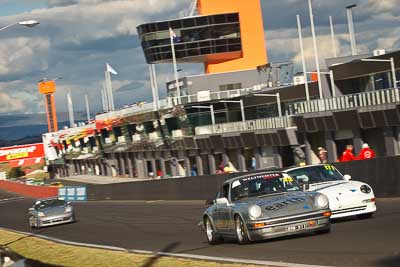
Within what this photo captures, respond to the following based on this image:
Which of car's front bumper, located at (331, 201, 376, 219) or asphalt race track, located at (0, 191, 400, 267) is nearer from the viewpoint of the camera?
asphalt race track, located at (0, 191, 400, 267)

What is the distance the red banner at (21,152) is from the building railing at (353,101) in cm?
12074

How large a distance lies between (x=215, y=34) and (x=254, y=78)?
27.6 feet

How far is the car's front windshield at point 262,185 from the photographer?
15.5m

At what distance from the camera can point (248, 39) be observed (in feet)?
305

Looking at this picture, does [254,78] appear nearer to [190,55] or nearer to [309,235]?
[190,55]

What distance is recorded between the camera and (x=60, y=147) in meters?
149

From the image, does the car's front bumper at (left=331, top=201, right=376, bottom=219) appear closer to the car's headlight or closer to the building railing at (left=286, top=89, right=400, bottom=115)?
the car's headlight

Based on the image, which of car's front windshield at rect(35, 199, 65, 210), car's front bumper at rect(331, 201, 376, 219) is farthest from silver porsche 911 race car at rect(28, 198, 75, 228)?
car's front bumper at rect(331, 201, 376, 219)

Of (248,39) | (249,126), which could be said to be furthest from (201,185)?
(248,39)

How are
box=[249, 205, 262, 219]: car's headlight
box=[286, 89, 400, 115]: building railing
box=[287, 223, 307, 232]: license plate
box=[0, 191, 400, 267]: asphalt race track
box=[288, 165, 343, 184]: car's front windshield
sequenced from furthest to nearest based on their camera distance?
box=[286, 89, 400, 115]: building railing
box=[288, 165, 343, 184]: car's front windshield
box=[287, 223, 307, 232]: license plate
box=[249, 205, 262, 219]: car's headlight
box=[0, 191, 400, 267]: asphalt race track

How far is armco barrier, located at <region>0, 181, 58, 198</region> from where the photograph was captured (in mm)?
74219

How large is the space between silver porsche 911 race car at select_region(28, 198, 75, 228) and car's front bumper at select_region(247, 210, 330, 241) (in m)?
19.3

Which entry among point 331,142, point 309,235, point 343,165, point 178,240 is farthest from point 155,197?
point 309,235

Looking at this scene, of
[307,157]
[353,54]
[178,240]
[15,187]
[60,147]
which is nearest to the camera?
[178,240]
